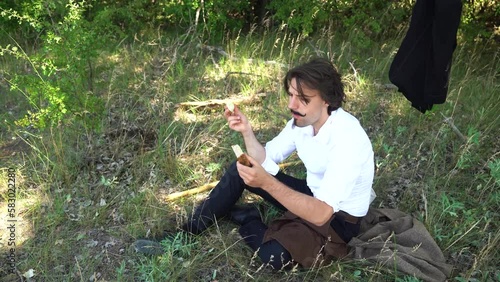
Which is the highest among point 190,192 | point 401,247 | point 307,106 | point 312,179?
point 307,106

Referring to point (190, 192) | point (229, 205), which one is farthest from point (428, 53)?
point (190, 192)

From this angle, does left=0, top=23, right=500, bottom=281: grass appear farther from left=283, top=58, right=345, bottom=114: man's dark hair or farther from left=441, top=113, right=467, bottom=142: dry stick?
left=283, top=58, right=345, bottom=114: man's dark hair

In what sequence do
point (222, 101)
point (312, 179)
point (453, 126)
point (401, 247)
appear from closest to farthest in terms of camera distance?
point (401, 247) < point (312, 179) < point (453, 126) < point (222, 101)

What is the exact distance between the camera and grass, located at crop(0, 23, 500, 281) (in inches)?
112

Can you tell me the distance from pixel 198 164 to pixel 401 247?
1783 millimetres

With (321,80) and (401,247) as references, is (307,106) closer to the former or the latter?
(321,80)

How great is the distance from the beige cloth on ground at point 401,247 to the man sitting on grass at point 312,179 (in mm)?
121

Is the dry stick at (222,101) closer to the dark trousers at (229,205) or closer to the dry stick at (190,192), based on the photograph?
the dry stick at (190,192)

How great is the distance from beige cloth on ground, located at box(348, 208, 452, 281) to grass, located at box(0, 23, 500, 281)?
3.2 inches

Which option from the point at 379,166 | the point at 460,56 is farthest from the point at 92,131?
the point at 460,56

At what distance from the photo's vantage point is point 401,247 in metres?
2.66

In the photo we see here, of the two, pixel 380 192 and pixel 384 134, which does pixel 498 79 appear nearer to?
pixel 384 134

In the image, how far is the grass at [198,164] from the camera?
285 cm

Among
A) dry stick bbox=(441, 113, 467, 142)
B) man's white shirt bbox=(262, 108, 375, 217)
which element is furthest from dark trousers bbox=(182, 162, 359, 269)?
dry stick bbox=(441, 113, 467, 142)
